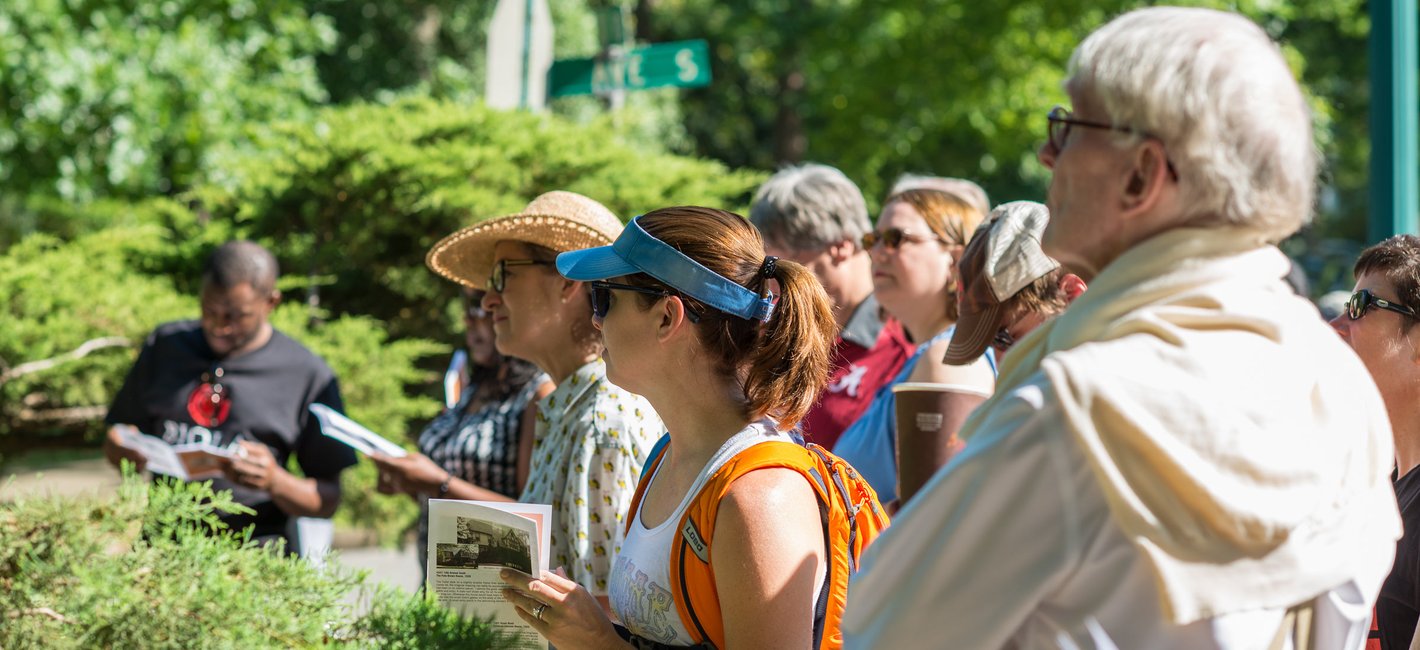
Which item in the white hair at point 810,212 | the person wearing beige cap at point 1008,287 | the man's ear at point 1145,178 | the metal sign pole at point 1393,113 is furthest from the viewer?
the metal sign pole at point 1393,113

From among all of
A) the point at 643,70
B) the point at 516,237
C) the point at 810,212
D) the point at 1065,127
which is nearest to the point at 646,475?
the point at 516,237

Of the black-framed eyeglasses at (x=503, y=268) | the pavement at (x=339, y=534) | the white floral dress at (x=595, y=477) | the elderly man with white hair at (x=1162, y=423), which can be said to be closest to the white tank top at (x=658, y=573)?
the white floral dress at (x=595, y=477)

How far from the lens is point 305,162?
7.22m

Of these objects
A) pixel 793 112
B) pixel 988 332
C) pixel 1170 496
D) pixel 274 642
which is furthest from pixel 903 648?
pixel 793 112

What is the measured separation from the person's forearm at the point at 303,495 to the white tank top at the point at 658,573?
247cm

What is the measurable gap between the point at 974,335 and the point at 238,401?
2.82 metres

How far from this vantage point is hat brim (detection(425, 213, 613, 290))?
325 centimetres

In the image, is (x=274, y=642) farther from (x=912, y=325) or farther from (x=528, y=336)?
(x=912, y=325)

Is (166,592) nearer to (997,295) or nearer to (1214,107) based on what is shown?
(1214,107)

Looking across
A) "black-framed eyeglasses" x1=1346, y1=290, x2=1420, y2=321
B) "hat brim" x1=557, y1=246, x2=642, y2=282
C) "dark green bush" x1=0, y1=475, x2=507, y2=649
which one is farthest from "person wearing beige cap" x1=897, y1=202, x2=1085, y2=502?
"dark green bush" x1=0, y1=475, x2=507, y2=649

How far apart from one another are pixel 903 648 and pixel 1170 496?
31cm

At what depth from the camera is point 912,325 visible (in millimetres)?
4004

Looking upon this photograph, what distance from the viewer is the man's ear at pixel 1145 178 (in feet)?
4.45

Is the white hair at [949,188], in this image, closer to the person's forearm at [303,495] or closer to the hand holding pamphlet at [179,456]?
the person's forearm at [303,495]
